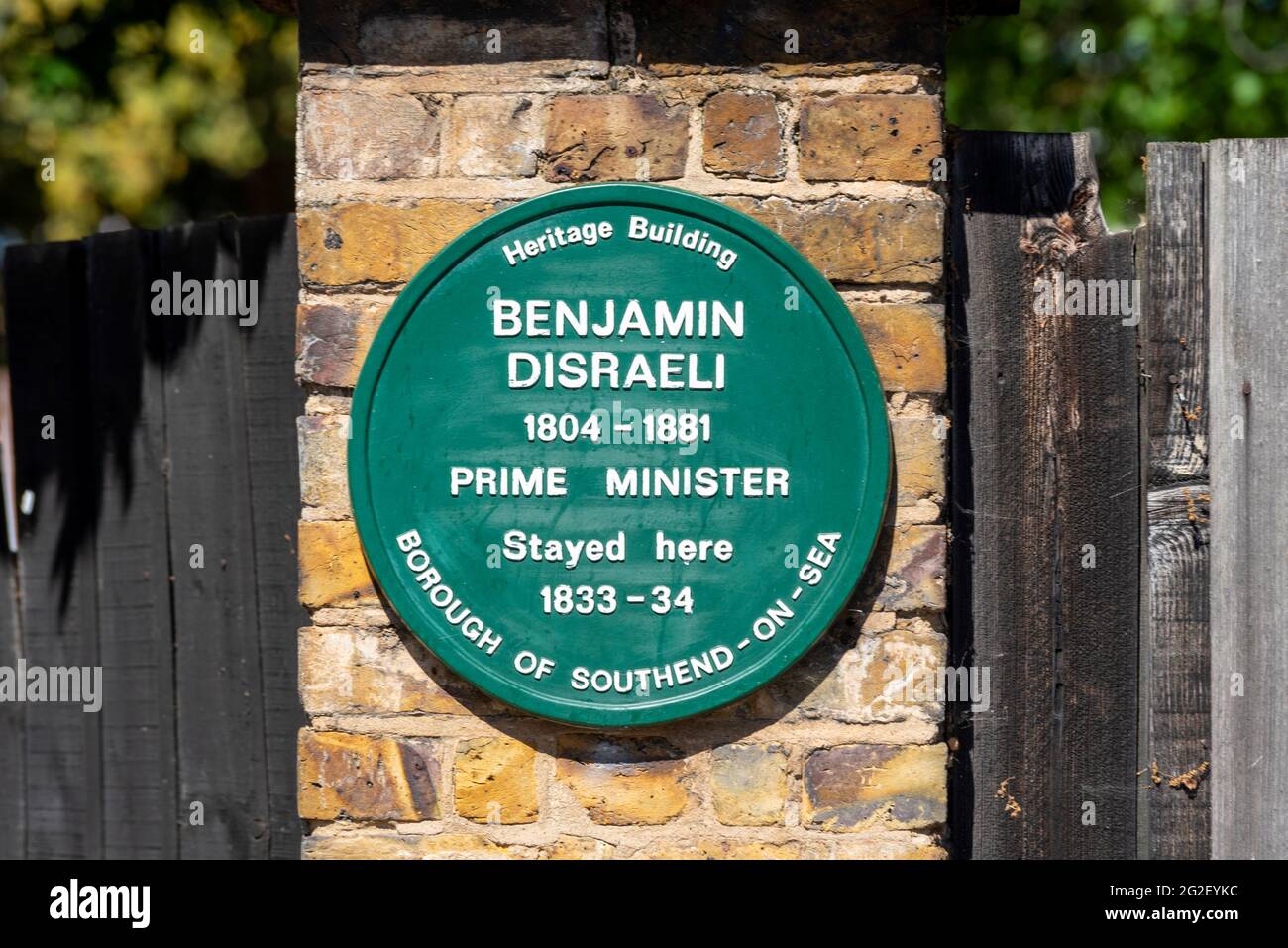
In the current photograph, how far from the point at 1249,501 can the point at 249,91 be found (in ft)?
23.7

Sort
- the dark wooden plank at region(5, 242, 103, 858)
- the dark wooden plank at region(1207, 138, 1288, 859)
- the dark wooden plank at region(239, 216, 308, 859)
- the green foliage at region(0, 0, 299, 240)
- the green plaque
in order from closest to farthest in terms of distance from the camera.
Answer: the green plaque → the dark wooden plank at region(1207, 138, 1288, 859) → the dark wooden plank at region(239, 216, 308, 859) → the dark wooden plank at region(5, 242, 103, 858) → the green foliage at region(0, 0, 299, 240)

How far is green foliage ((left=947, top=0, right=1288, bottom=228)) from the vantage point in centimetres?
503

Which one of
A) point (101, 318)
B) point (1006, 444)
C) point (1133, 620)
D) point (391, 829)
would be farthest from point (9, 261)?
point (1133, 620)

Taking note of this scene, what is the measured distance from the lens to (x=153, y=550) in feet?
8.52

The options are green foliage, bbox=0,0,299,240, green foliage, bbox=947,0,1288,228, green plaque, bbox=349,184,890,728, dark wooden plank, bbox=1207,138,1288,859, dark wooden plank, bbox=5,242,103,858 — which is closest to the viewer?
green plaque, bbox=349,184,890,728

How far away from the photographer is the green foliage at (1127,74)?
5027 millimetres

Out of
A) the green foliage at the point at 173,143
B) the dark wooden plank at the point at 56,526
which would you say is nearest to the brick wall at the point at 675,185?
the dark wooden plank at the point at 56,526

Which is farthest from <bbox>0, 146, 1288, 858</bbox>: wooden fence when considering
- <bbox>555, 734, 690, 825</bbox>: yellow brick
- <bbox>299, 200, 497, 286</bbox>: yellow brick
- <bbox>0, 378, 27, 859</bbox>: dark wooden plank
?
<bbox>0, 378, 27, 859</bbox>: dark wooden plank

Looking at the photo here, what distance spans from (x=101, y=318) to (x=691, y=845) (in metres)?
1.72

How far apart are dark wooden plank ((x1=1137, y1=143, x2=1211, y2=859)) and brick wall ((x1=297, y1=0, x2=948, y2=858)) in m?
0.48

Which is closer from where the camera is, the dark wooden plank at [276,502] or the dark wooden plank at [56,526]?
the dark wooden plank at [276,502]

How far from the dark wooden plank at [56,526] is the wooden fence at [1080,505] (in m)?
1.88

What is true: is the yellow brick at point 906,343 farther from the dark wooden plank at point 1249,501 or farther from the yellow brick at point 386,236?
the yellow brick at point 386,236

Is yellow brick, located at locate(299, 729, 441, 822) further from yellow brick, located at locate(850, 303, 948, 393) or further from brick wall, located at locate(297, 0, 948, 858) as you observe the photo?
yellow brick, located at locate(850, 303, 948, 393)
